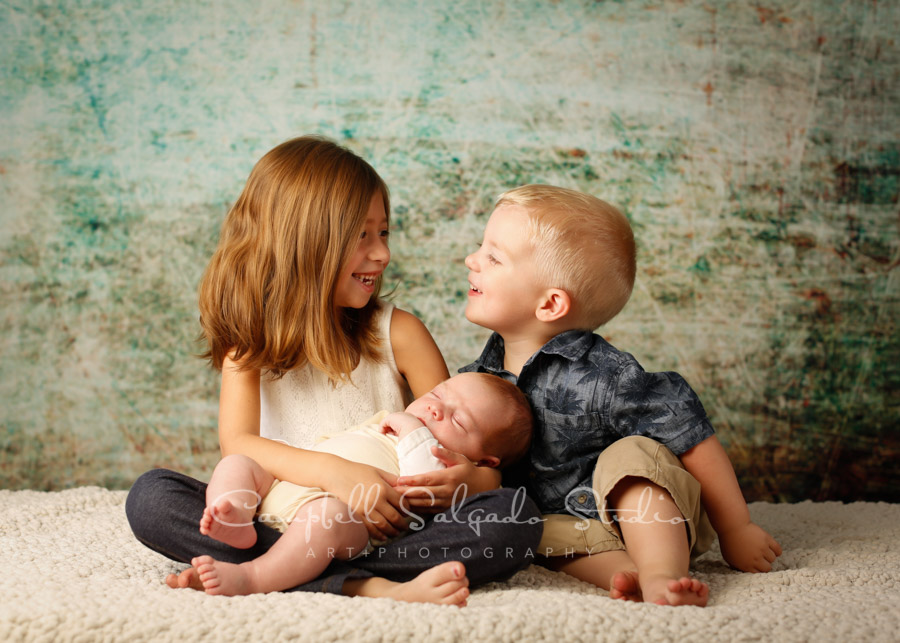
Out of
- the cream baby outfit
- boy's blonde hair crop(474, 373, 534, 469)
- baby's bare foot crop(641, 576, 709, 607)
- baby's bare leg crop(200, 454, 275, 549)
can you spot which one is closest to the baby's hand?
the cream baby outfit

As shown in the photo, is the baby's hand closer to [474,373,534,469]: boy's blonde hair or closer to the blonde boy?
[474,373,534,469]: boy's blonde hair

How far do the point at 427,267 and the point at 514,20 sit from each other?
2.33 feet

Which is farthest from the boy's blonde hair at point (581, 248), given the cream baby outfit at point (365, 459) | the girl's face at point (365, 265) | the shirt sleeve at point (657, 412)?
the cream baby outfit at point (365, 459)

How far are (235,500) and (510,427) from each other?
460 millimetres

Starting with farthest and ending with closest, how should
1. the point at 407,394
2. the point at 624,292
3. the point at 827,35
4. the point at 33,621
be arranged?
1. the point at 827,35
2. the point at 407,394
3. the point at 624,292
4. the point at 33,621

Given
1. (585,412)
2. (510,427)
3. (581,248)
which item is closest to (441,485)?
(510,427)

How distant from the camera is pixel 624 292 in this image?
1447 millimetres

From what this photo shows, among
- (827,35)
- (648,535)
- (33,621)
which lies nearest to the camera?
(33,621)

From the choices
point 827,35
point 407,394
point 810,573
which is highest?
point 827,35

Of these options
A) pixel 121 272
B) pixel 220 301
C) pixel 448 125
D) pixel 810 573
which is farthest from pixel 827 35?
pixel 121 272

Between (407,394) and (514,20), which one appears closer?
(407,394)

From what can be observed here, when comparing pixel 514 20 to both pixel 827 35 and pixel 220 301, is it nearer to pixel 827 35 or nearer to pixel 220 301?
pixel 827 35

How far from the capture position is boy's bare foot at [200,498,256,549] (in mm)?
1080

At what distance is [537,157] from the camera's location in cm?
211
